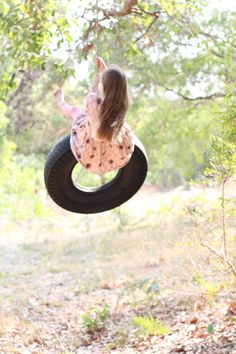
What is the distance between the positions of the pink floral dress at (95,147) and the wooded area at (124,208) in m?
0.81

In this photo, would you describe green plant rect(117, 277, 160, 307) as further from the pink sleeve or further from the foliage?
the pink sleeve

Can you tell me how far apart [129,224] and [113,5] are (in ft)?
29.7

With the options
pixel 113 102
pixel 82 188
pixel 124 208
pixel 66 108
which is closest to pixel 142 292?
pixel 82 188

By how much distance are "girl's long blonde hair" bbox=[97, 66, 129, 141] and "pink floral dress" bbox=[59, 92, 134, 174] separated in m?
0.14

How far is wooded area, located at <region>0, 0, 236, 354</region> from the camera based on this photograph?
5.21 metres

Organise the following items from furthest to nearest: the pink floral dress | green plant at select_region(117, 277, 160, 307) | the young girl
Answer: green plant at select_region(117, 277, 160, 307)
the pink floral dress
the young girl

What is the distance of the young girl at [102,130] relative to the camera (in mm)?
3387

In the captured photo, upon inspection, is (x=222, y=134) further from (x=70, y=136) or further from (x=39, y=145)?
(x=39, y=145)

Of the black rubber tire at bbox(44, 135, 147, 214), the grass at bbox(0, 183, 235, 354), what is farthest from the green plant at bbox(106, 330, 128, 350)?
the black rubber tire at bbox(44, 135, 147, 214)

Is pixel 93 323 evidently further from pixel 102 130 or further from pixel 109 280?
pixel 102 130

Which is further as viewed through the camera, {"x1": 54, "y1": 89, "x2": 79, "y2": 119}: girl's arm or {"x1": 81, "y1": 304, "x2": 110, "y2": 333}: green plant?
{"x1": 81, "y1": 304, "x2": 110, "y2": 333}: green plant

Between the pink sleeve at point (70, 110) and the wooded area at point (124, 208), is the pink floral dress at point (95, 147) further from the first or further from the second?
the wooded area at point (124, 208)

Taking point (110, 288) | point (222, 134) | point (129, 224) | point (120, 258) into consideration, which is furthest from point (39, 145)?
point (222, 134)

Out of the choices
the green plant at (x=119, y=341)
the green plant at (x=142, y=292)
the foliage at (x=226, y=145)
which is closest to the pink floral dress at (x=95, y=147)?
the foliage at (x=226, y=145)
